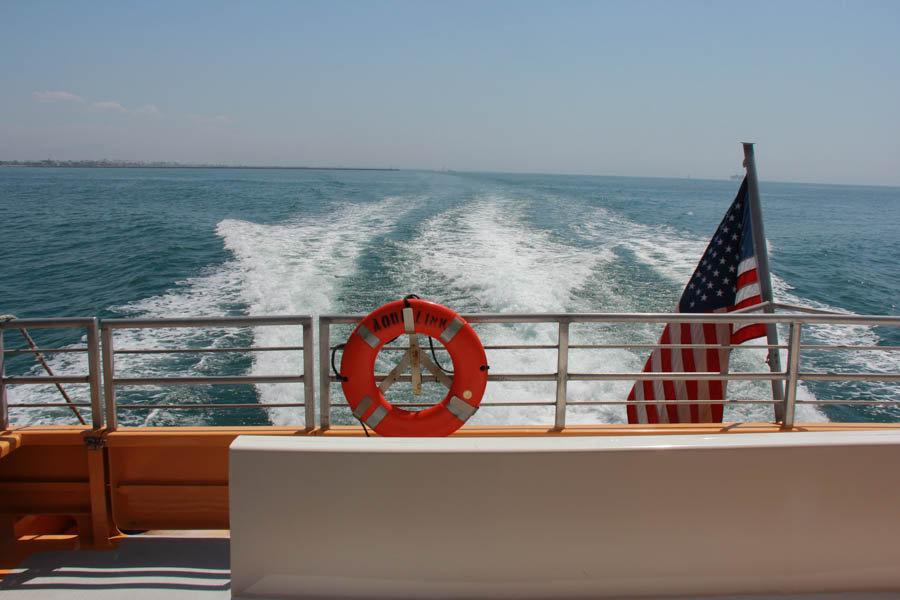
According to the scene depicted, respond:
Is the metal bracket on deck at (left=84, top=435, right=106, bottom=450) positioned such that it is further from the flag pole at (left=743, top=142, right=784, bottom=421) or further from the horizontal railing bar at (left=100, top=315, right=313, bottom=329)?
the flag pole at (left=743, top=142, right=784, bottom=421)

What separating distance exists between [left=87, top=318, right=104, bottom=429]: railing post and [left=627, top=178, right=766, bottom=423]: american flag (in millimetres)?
3247

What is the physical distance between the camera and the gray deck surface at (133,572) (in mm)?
2174

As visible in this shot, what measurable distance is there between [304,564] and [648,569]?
1024 mm

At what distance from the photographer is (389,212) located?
69.5ft

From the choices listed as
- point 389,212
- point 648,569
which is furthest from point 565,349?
point 389,212

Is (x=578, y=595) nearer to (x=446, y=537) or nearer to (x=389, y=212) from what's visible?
(x=446, y=537)

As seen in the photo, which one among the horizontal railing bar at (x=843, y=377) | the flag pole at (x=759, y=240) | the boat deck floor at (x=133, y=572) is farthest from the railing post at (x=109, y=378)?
the flag pole at (x=759, y=240)

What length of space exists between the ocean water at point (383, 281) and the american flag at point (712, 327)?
1720mm

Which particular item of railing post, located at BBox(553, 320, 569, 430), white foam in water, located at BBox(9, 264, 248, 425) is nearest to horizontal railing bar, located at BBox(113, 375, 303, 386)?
railing post, located at BBox(553, 320, 569, 430)

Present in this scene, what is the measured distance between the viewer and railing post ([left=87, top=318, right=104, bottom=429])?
264cm

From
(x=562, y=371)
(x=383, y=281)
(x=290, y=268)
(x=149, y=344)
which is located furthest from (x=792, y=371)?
(x=290, y=268)

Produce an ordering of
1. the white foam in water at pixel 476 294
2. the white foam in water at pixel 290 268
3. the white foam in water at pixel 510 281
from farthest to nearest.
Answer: the white foam in water at pixel 290 268 → the white foam in water at pixel 476 294 → the white foam in water at pixel 510 281

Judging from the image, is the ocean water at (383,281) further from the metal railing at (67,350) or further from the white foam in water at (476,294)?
the metal railing at (67,350)

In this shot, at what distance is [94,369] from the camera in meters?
2.70
